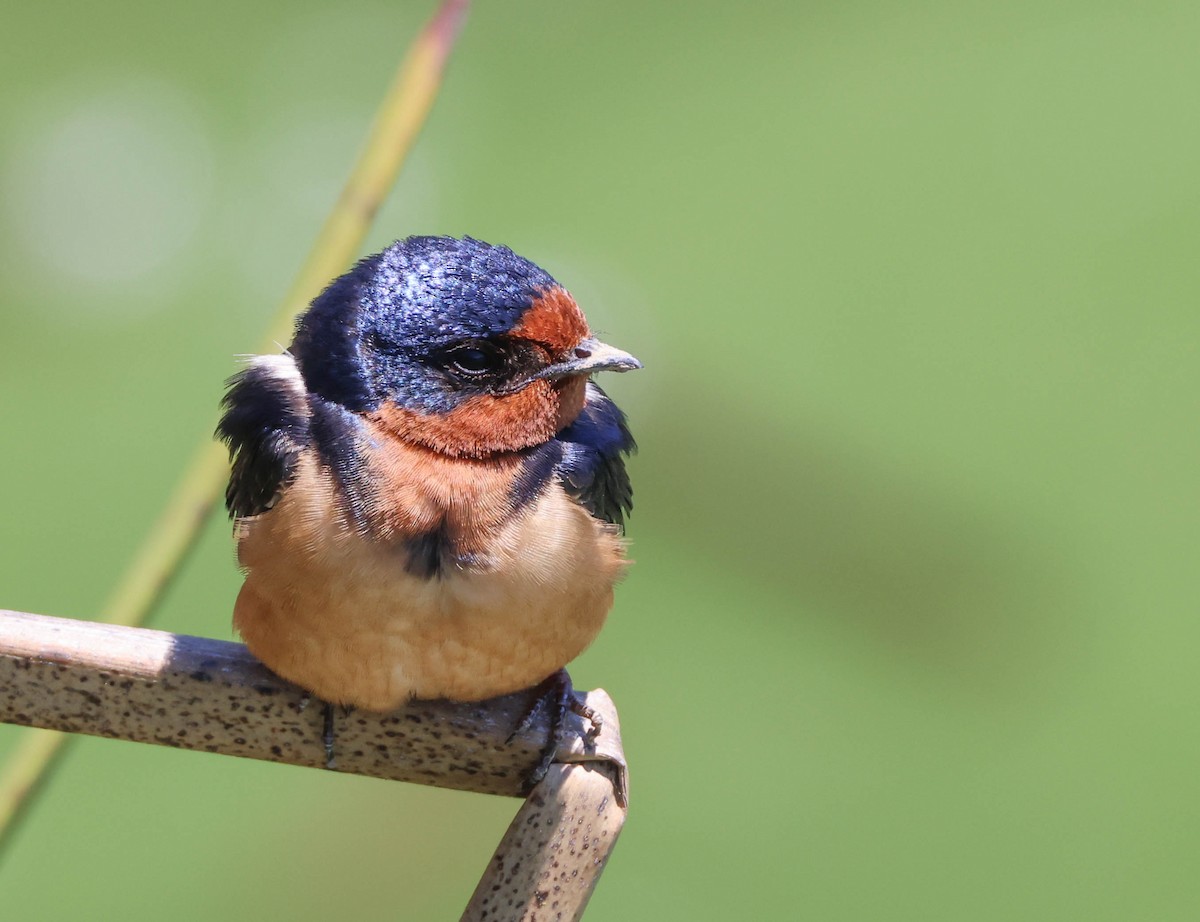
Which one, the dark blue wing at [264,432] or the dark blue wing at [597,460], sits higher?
the dark blue wing at [597,460]

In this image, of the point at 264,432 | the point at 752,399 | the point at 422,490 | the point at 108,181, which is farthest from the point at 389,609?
the point at 108,181

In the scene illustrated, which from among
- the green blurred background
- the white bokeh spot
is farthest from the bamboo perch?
the white bokeh spot

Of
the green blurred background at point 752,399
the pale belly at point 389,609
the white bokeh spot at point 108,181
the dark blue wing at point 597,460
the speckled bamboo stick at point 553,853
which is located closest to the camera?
the speckled bamboo stick at point 553,853

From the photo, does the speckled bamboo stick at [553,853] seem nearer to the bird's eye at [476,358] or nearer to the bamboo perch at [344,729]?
the bamboo perch at [344,729]

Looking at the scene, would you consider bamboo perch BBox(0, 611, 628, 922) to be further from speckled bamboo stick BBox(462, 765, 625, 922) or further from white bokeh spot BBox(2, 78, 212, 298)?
white bokeh spot BBox(2, 78, 212, 298)

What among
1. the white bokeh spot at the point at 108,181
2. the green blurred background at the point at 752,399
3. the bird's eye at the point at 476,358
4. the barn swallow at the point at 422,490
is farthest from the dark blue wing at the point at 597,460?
the white bokeh spot at the point at 108,181

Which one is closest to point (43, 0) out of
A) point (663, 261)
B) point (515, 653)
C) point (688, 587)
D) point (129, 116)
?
point (129, 116)
